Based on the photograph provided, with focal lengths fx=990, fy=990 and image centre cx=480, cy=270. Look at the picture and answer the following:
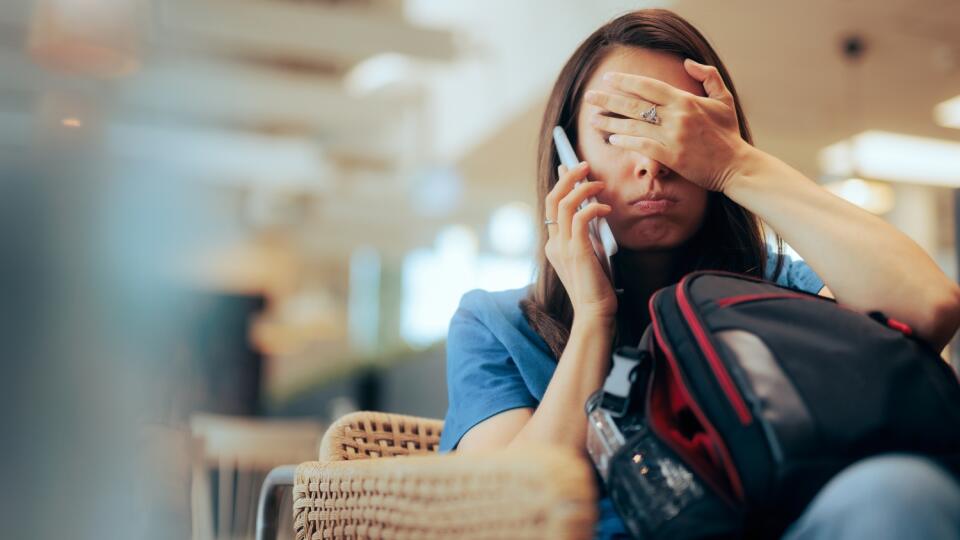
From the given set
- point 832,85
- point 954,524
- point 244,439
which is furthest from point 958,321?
point 832,85

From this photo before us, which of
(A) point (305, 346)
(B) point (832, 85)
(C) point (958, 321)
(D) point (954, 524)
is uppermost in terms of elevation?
(B) point (832, 85)

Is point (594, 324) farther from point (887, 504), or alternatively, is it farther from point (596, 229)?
point (887, 504)

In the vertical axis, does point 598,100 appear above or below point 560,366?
above

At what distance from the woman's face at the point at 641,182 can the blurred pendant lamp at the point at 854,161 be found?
4.61 metres

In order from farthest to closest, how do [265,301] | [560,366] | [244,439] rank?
[265,301] → [244,439] → [560,366]

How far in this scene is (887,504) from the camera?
64 centimetres

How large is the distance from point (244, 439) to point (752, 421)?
367 centimetres

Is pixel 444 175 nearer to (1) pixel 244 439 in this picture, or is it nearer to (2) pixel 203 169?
(2) pixel 203 169

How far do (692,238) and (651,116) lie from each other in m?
0.20

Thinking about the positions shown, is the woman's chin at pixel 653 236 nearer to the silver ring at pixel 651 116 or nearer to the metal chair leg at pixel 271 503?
the silver ring at pixel 651 116

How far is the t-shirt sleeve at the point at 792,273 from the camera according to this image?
1199 mm

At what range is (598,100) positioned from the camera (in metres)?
1.07

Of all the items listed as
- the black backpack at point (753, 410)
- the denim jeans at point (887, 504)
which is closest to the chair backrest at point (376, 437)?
the black backpack at point (753, 410)

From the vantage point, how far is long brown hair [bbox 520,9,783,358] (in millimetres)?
1147
